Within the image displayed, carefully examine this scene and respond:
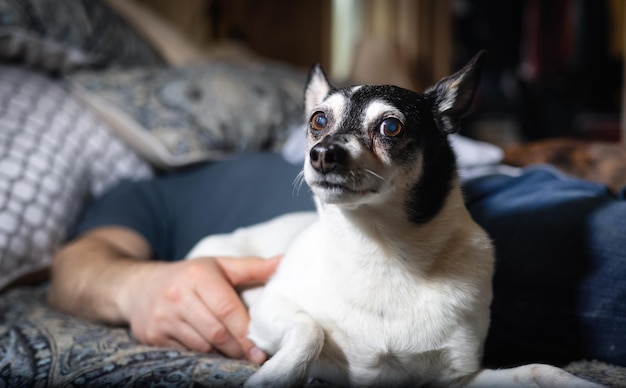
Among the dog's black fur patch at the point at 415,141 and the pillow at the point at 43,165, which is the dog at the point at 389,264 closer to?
the dog's black fur patch at the point at 415,141

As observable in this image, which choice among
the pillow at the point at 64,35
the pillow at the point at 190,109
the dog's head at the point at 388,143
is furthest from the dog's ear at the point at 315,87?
the pillow at the point at 64,35

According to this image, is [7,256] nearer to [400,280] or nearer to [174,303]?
[174,303]

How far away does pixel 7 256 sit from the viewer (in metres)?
1.22

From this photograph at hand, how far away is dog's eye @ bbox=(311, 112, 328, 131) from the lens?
0.89 meters

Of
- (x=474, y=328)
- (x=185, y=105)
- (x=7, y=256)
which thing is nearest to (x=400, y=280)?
(x=474, y=328)

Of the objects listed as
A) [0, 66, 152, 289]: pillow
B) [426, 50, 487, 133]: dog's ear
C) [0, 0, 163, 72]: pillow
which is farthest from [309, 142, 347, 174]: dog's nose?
[0, 0, 163, 72]: pillow

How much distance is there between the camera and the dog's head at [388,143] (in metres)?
0.75

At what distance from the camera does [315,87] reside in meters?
1.04

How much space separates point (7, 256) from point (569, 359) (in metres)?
1.14

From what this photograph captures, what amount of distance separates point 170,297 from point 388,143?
1.44 feet

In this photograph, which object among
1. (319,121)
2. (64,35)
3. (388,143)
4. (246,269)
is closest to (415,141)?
(388,143)

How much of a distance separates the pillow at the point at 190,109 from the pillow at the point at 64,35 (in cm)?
8

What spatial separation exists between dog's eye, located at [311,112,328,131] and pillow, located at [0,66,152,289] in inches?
29.9

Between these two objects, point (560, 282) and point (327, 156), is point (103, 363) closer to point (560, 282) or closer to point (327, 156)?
point (327, 156)
